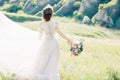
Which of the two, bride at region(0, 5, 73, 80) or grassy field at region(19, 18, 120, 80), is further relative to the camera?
grassy field at region(19, 18, 120, 80)

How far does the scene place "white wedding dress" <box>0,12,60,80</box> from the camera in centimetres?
1534

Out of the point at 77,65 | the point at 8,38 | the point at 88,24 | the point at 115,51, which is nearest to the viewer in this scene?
the point at 8,38

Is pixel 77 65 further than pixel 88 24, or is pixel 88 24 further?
pixel 88 24

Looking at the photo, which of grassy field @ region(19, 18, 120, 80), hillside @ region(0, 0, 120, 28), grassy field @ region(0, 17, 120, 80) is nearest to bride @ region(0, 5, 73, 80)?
grassy field @ region(0, 17, 120, 80)

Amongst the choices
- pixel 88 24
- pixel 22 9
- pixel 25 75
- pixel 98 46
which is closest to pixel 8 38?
pixel 25 75

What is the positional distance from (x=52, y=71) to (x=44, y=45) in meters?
0.90

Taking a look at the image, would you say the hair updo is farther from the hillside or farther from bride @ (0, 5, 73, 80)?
the hillside

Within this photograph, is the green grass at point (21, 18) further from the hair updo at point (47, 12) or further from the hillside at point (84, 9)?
the hair updo at point (47, 12)

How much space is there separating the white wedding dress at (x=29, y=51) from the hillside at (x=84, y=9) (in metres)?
33.3

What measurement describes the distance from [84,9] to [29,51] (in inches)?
1534

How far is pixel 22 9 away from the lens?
6031cm

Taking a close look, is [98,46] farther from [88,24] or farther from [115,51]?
[88,24]

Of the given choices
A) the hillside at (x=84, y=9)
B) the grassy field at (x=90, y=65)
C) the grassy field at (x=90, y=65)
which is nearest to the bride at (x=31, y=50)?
the grassy field at (x=90, y=65)

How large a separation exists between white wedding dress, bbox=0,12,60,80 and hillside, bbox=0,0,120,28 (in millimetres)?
33306
